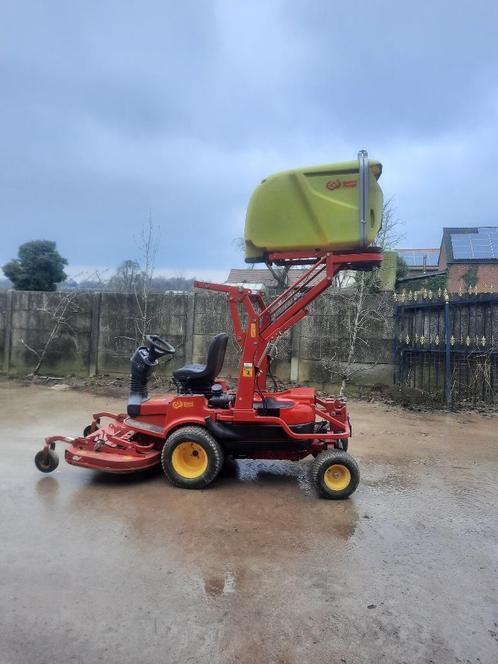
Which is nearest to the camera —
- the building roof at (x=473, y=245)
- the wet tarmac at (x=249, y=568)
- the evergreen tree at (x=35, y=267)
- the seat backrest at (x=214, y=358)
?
the wet tarmac at (x=249, y=568)

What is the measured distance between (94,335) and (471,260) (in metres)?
22.4

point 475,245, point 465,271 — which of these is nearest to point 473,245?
point 475,245

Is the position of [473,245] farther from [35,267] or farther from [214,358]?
[214,358]

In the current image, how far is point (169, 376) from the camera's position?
34.4 ft

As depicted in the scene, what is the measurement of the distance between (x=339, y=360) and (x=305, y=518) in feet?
19.5

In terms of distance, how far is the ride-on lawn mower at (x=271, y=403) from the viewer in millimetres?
4270

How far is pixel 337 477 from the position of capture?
433 cm

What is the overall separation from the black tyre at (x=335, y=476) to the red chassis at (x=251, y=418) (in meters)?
0.24

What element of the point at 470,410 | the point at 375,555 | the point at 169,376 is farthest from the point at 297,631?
the point at 169,376

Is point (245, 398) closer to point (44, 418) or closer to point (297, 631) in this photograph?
point (297, 631)

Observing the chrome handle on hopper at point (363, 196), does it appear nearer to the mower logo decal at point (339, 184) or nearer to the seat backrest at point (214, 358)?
the mower logo decal at point (339, 184)

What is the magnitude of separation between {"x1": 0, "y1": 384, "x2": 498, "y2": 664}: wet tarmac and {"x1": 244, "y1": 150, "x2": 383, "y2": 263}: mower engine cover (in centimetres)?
234

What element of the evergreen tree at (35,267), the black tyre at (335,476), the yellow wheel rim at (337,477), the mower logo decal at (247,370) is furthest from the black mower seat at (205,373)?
the evergreen tree at (35,267)

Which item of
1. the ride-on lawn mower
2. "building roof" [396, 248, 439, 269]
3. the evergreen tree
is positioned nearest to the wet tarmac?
the ride-on lawn mower
